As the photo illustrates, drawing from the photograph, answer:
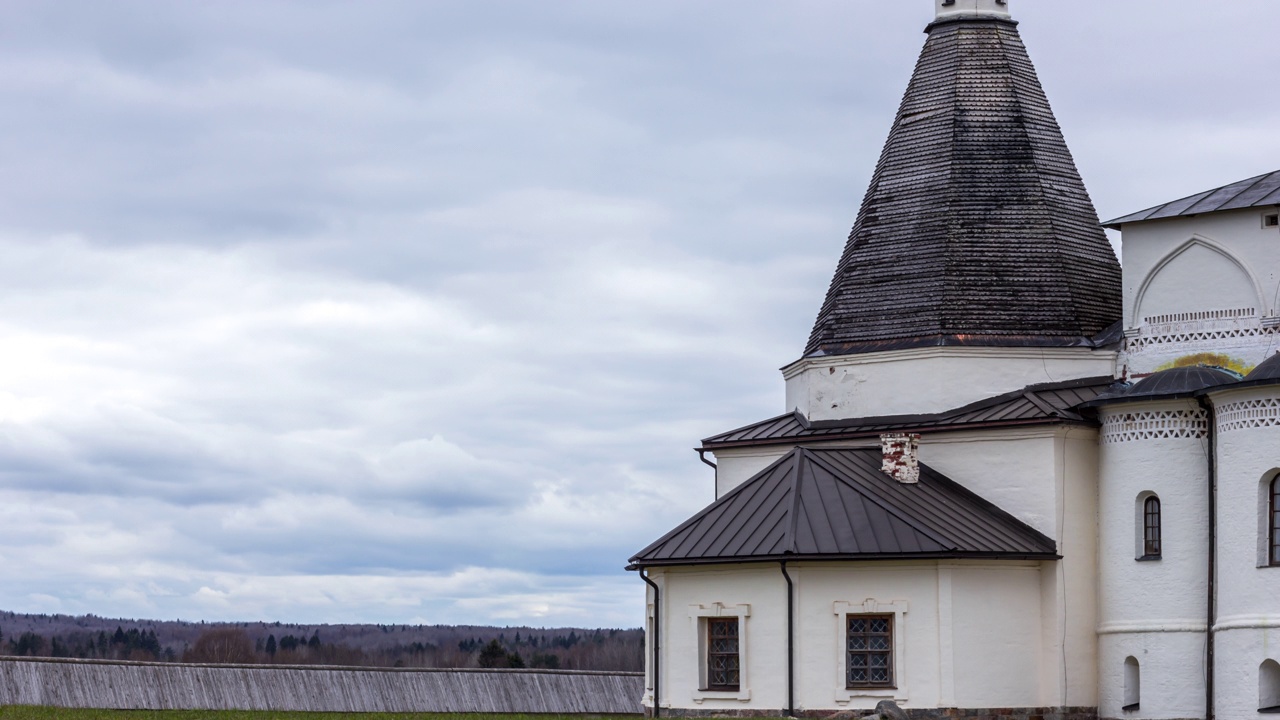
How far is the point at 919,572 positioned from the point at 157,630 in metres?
148

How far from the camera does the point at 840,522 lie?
28.4 metres

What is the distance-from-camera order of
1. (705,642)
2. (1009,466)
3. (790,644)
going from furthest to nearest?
(1009,466), (705,642), (790,644)

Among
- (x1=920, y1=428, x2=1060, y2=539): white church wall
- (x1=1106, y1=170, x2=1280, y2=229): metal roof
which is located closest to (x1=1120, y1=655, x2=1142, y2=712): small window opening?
(x1=920, y1=428, x2=1060, y2=539): white church wall

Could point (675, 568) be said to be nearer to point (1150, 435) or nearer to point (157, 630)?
point (1150, 435)

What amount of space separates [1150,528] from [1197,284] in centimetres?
401

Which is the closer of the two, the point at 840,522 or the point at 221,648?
the point at 840,522

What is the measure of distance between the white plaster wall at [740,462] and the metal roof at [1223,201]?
7429mm

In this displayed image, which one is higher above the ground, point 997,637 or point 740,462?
point 740,462

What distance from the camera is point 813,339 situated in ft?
111

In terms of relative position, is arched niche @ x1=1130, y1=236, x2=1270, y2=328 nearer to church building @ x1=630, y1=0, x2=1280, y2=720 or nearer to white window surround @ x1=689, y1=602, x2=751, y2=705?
church building @ x1=630, y1=0, x2=1280, y2=720

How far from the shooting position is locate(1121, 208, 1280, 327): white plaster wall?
92.5 ft

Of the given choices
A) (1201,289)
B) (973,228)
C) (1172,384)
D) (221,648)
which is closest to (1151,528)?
(1172,384)

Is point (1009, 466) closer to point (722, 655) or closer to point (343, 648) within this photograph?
point (722, 655)

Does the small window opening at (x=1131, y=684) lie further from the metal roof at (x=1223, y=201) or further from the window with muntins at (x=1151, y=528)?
the metal roof at (x=1223, y=201)
